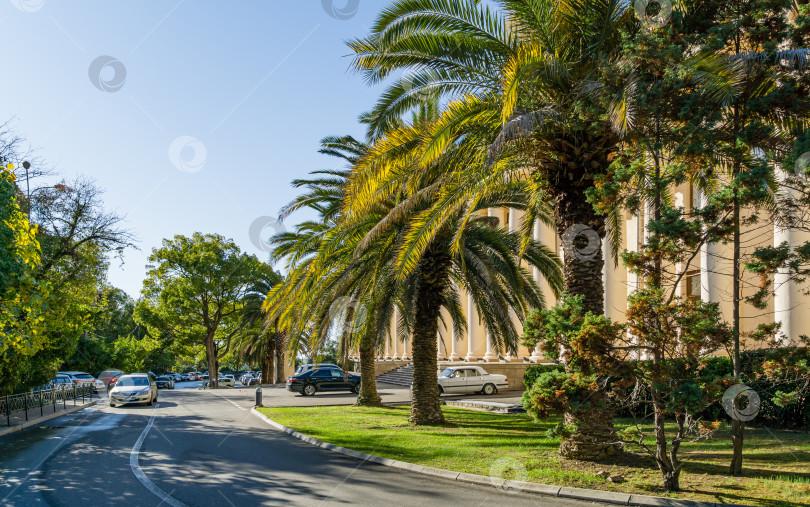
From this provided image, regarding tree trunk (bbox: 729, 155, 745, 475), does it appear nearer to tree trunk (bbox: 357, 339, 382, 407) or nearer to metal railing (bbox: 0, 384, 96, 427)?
tree trunk (bbox: 357, 339, 382, 407)

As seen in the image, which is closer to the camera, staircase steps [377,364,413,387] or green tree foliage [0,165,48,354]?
green tree foliage [0,165,48,354]

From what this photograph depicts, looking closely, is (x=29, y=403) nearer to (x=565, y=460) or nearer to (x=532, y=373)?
(x=532, y=373)

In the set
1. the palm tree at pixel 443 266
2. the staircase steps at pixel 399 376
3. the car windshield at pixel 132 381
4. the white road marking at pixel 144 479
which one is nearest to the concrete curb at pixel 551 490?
the white road marking at pixel 144 479

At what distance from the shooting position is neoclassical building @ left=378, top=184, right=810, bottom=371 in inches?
636

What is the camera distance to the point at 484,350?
120 ft

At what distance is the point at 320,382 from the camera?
1267 inches

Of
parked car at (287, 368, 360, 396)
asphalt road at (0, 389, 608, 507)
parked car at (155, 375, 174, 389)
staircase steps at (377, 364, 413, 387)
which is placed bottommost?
parked car at (155, 375, 174, 389)

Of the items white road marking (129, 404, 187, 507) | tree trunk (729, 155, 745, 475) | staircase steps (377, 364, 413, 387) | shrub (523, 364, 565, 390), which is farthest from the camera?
staircase steps (377, 364, 413, 387)

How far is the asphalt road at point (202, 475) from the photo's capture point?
7820 millimetres

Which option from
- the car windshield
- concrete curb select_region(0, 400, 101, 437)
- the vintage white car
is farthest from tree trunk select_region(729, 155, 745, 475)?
the car windshield

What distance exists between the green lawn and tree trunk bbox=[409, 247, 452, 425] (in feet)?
2.81

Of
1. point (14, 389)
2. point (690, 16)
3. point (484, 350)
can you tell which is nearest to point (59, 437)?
point (14, 389)

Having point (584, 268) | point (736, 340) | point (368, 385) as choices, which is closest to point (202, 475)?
point (584, 268)

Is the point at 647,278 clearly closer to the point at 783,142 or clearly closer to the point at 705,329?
the point at 705,329
